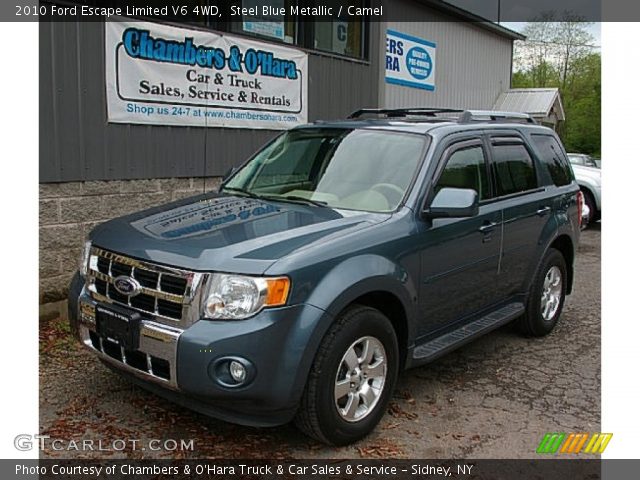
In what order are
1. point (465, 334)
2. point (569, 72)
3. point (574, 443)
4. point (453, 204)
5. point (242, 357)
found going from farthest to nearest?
point (569, 72), point (465, 334), point (453, 204), point (574, 443), point (242, 357)

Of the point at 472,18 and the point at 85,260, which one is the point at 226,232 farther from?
the point at 472,18

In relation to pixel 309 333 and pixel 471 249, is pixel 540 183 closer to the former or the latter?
pixel 471 249

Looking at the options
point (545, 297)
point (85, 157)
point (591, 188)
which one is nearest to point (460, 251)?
point (545, 297)

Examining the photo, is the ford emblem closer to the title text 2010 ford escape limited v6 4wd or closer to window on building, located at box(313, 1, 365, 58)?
the title text 2010 ford escape limited v6 4wd

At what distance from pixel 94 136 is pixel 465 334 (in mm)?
3997

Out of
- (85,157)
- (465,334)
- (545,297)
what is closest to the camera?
(465,334)

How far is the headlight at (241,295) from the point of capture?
11.0 feet

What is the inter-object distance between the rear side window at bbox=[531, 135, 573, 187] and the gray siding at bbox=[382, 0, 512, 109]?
5.73m

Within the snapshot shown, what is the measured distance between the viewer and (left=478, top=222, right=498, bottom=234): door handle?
485 cm

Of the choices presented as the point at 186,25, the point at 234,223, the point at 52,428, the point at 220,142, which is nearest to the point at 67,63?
the point at 186,25

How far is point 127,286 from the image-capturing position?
3656 mm

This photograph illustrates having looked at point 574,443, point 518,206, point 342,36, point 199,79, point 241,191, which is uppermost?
point 342,36

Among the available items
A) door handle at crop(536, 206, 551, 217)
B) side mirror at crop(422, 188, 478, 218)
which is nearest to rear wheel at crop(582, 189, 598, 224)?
door handle at crop(536, 206, 551, 217)

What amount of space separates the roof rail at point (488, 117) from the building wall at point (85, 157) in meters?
3.34
